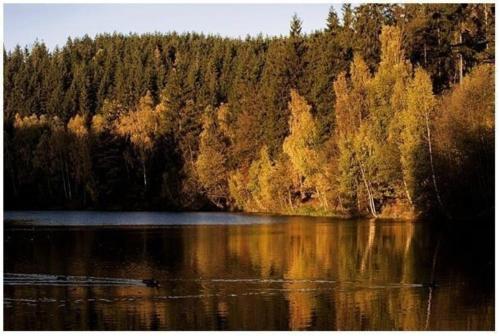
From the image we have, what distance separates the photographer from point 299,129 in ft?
240

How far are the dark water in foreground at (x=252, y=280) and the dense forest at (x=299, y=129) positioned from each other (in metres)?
8.27

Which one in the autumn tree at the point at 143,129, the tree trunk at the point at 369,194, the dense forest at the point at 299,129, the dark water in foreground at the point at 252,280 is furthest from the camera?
the autumn tree at the point at 143,129

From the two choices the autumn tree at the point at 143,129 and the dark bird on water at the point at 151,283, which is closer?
the dark bird on water at the point at 151,283

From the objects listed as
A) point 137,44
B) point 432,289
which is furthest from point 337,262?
point 137,44

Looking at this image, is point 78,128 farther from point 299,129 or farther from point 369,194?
point 369,194

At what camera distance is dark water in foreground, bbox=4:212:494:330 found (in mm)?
21531

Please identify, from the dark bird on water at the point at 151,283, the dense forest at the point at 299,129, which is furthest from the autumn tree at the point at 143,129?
the dark bird on water at the point at 151,283

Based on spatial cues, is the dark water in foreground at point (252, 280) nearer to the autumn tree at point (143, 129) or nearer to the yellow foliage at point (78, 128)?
the autumn tree at point (143, 129)

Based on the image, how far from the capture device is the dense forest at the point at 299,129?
182 feet

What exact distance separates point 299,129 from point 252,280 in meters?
45.3

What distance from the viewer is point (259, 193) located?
80.4 meters

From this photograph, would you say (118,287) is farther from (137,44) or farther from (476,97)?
(137,44)

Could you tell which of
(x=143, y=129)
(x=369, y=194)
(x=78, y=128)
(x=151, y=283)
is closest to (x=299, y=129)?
(x=369, y=194)

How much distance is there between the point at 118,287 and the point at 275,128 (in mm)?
56658
